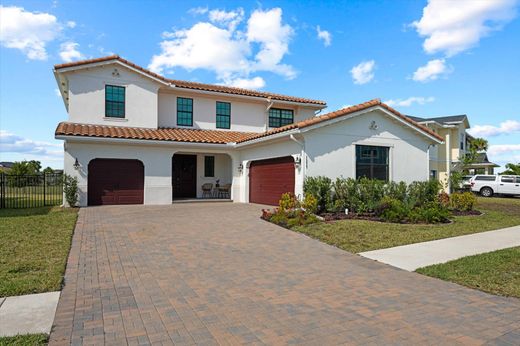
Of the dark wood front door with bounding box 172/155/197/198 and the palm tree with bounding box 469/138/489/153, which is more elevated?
the palm tree with bounding box 469/138/489/153

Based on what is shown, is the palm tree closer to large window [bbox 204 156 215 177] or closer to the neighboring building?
the neighboring building

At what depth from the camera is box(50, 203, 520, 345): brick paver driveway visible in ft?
13.3

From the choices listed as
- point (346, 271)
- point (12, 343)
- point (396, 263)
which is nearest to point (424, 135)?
point (396, 263)

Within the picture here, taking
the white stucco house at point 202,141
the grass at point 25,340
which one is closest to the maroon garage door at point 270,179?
the white stucco house at point 202,141

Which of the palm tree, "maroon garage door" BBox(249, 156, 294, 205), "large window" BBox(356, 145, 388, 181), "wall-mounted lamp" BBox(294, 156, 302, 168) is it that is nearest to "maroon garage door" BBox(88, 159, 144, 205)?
"maroon garage door" BBox(249, 156, 294, 205)

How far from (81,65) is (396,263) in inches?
683

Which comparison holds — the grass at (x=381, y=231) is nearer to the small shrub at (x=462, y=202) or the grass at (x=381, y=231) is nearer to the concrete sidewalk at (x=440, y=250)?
the concrete sidewalk at (x=440, y=250)

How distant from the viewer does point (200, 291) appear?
5477 mm

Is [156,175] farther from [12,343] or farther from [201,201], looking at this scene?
[12,343]

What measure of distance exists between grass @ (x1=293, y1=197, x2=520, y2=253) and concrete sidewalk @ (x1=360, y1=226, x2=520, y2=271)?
38cm

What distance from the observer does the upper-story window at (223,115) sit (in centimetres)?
2205

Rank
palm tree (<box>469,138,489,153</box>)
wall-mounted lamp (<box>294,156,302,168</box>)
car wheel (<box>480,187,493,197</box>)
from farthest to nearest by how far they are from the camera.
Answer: palm tree (<box>469,138,489,153</box>) < car wheel (<box>480,187,493,197</box>) < wall-mounted lamp (<box>294,156,302,168</box>)

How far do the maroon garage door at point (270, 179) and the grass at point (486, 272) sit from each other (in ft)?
28.1

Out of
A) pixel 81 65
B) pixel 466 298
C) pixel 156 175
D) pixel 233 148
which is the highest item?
pixel 81 65
